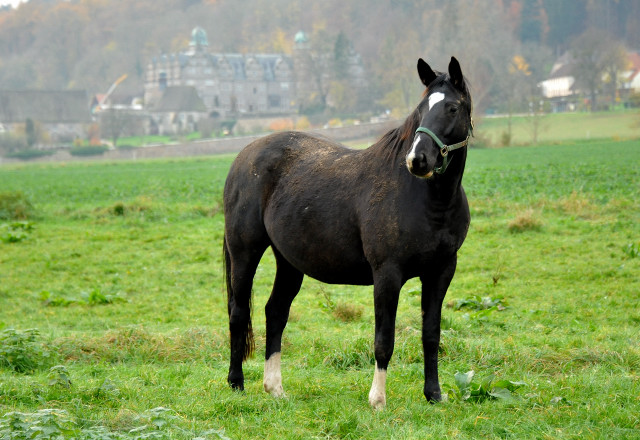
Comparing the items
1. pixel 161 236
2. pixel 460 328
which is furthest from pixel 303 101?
pixel 460 328

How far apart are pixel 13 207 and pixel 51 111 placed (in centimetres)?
11635

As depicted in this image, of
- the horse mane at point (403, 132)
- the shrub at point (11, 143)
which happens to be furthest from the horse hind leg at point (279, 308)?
the shrub at point (11, 143)

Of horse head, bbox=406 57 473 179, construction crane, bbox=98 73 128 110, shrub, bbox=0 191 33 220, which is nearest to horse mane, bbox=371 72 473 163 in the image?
horse head, bbox=406 57 473 179

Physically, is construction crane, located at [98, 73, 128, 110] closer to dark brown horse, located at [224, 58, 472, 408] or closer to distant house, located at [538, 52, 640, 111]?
distant house, located at [538, 52, 640, 111]

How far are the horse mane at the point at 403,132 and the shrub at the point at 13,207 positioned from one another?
19.3 metres

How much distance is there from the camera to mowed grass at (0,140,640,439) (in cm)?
514

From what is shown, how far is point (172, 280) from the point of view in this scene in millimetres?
12992

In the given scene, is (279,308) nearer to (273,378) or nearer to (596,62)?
(273,378)

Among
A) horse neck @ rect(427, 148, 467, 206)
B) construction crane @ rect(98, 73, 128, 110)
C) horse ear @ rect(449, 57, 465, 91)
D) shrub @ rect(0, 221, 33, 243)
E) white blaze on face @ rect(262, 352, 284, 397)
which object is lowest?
shrub @ rect(0, 221, 33, 243)

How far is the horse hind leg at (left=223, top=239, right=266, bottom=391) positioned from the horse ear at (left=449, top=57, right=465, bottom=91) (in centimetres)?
239

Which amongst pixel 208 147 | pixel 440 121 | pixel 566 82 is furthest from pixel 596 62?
pixel 440 121

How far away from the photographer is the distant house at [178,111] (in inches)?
5007

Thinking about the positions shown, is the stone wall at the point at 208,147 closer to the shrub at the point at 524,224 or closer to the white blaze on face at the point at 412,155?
the shrub at the point at 524,224

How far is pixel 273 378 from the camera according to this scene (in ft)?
20.4
